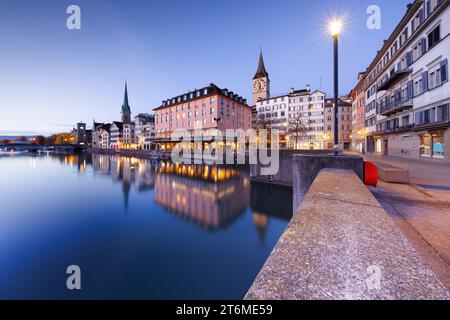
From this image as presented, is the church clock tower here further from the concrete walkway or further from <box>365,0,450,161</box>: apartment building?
the concrete walkway

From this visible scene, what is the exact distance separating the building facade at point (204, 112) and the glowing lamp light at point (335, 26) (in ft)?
134

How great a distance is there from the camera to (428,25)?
1931 centimetres

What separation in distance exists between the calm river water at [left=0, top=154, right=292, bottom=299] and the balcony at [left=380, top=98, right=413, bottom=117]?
1874 centimetres

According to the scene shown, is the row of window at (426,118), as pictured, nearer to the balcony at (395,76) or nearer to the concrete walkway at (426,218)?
the balcony at (395,76)

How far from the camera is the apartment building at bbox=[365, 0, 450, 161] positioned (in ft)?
58.1

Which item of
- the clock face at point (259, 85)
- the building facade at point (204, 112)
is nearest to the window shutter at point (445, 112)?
the building facade at point (204, 112)

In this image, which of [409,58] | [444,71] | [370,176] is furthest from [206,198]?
[409,58]

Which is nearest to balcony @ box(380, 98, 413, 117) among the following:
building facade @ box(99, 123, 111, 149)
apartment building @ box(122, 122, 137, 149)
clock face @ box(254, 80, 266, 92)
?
clock face @ box(254, 80, 266, 92)

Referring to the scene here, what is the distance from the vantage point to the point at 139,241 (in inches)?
428

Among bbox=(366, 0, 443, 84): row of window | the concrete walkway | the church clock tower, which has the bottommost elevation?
the concrete walkway

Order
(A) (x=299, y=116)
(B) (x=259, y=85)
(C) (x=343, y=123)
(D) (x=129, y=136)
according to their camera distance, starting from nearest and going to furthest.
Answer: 1. (A) (x=299, y=116)
2. (C) (x=343, y=123)
3. (B) (x=259, y=85)
4. (D) (x=129, y=136)

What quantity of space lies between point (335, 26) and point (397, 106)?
24.9 m

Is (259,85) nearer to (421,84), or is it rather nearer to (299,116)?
(299,116)

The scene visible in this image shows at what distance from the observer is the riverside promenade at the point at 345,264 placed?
135 cm
